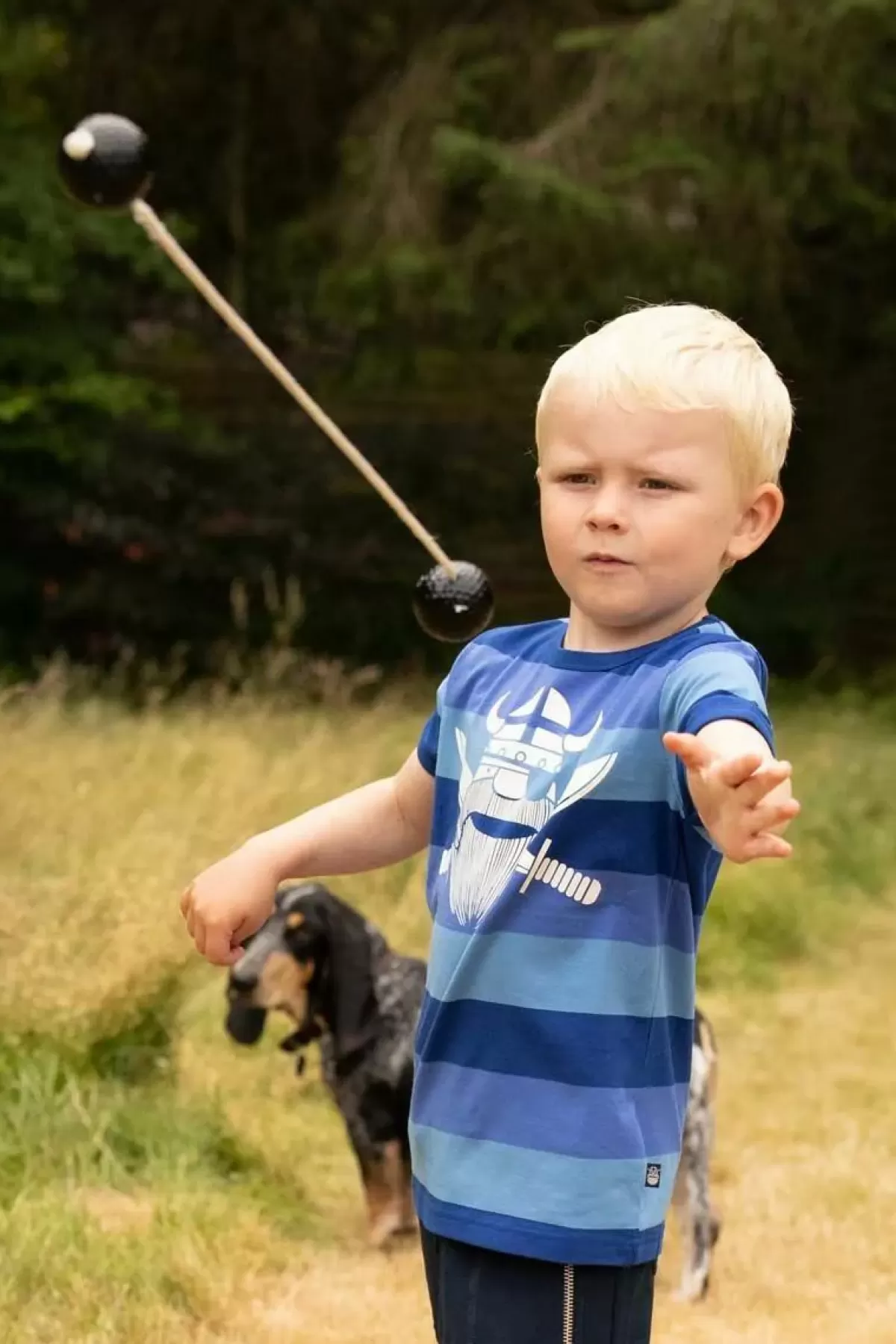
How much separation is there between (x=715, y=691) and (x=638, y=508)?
23 centimetres

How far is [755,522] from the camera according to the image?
170 cm

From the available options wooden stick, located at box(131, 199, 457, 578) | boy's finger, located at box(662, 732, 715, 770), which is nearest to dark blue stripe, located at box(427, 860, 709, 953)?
boy's finger, located at box(662, 732, 715, 770)

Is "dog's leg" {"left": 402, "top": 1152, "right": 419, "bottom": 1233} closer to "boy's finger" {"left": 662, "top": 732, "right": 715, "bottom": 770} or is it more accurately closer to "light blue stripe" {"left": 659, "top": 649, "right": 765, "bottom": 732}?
"light blue stripe" {"left": 659, "top": 649, "right": 765, "bottom": 732}

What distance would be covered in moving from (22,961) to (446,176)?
601cm

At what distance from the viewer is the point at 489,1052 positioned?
1635mm

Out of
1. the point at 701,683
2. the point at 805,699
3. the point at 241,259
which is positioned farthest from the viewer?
the point at 241,259

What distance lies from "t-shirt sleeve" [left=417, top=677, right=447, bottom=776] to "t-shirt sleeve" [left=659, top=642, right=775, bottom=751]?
1.14ft

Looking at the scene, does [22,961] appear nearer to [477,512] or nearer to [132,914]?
[132,914]

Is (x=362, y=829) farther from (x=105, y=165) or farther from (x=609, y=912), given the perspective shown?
(x=105, y=165)

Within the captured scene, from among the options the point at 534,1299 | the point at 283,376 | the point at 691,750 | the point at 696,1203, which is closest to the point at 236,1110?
the point at 696,1203

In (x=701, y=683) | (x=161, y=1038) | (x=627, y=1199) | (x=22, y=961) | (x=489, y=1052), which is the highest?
(x=701, y=683)

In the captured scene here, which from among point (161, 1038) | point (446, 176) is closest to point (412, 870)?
point (161, 1038)

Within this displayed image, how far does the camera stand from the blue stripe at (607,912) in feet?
5.24

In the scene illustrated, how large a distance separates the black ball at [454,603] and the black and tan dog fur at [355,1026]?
29.3 inches
